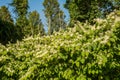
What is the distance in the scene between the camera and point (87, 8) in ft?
118

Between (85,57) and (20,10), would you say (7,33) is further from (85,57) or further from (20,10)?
(20,10)

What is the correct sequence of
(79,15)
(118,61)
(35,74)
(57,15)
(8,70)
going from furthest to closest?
(57,15) < (79,15) < (8,70) < (35,74) < (118,61)

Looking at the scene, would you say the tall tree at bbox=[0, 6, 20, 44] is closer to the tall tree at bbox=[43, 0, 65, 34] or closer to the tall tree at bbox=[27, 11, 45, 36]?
the tall tree at bbox=[27, 11, 45, 36]

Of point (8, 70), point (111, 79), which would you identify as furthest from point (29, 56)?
point (111, 79)

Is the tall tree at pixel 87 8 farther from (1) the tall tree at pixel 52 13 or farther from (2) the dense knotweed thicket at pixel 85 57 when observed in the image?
(1) the tall tree at pixel 52 13

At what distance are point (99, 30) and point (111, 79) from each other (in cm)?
104

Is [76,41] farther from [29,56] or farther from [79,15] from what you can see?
[79,15]

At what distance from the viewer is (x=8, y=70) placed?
317 inches

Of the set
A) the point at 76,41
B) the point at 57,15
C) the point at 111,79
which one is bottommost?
the point at 57,15

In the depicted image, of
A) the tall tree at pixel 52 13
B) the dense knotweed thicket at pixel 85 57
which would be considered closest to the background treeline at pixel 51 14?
the tall tree at pixel 52 13

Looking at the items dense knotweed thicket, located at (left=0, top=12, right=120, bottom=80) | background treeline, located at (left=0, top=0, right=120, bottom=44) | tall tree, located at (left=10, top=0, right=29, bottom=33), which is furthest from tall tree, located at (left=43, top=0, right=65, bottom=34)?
dense knotweed thicket, located at (left=0, top=12, right=120, bottom=80)

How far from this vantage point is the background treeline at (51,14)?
20875 millimetres

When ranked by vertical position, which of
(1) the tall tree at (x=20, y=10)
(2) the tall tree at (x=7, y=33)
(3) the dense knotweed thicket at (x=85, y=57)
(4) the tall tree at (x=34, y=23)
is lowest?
(4) the tall tree at (x=34, y=23)

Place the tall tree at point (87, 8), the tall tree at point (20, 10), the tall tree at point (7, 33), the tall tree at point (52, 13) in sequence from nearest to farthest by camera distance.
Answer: the tall tree at point (7, 33)
the tall tree at point (87, 8)
the tall tree at point (20, 10)
the tall tree at point (52, 13)
